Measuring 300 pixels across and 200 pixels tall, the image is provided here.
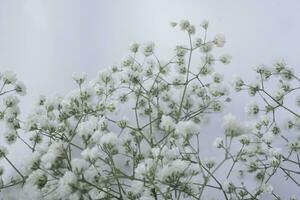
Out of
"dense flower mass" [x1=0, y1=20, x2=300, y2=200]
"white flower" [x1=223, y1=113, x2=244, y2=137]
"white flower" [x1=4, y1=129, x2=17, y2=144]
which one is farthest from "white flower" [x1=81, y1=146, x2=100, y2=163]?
"white flower" [x1=4, y1=129, x2=17, y2=144]

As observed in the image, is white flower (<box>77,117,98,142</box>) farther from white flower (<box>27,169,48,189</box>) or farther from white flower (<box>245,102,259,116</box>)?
white flower (<box>245,102,259,116</box>)

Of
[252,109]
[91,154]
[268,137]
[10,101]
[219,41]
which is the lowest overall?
[91,154]

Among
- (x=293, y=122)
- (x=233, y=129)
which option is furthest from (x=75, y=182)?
(x=293, y=122)

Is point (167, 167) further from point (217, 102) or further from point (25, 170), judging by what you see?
point (217, 102)

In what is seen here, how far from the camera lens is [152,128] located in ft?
5.45

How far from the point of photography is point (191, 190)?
1.29 metres

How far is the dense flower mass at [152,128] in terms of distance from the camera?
47.1 inches

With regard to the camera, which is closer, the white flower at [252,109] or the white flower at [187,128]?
the white flower at [187,128]

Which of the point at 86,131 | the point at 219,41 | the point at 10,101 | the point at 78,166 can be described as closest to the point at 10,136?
the point at 10,101

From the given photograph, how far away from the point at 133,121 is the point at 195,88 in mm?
268

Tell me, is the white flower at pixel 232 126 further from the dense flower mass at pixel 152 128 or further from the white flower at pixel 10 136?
the white flower at pixel 10 136

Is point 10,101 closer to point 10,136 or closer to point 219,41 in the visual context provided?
point 10,136

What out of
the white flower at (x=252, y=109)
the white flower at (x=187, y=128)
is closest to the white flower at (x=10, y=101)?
the white flower at (x=187, y=128)

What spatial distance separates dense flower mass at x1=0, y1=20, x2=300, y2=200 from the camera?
1195mm
